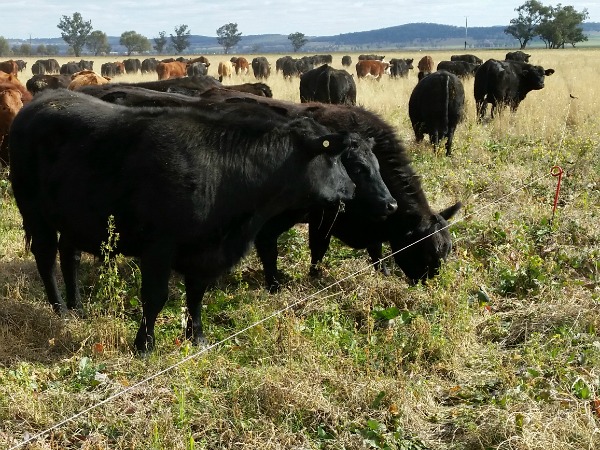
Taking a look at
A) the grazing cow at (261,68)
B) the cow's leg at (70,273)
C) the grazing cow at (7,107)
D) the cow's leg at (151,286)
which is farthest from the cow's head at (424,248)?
the grazing cow at (261,68)

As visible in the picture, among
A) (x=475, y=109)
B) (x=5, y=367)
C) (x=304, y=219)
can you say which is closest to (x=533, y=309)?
(x=304, y=219)

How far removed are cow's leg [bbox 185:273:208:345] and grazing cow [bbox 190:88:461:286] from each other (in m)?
1.26

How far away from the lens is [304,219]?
626 centimetres

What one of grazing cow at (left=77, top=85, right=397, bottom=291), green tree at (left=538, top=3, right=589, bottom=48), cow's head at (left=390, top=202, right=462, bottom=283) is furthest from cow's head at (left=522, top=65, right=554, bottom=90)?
green tree at (left=538, top=3, right=589, bottom=48)

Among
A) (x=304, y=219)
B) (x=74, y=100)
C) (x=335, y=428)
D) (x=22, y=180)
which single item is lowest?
(x=335, y=428)

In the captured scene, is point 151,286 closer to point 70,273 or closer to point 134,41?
point 70,273

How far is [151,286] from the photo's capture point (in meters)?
4.49

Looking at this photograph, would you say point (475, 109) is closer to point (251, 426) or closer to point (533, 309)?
point (533, 309)

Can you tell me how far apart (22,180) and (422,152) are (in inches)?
306

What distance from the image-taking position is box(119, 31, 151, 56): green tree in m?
132

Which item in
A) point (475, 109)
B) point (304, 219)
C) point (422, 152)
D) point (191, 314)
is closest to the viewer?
point (191, 314)

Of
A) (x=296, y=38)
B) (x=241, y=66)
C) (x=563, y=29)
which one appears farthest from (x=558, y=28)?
(x=296, y=38)

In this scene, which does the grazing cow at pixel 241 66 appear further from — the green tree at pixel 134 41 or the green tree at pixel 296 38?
the green tree at pixel 296 38

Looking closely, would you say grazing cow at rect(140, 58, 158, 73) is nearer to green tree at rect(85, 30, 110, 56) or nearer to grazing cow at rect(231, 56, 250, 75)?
grazing cow at rect(231, 56, 250, 75)
